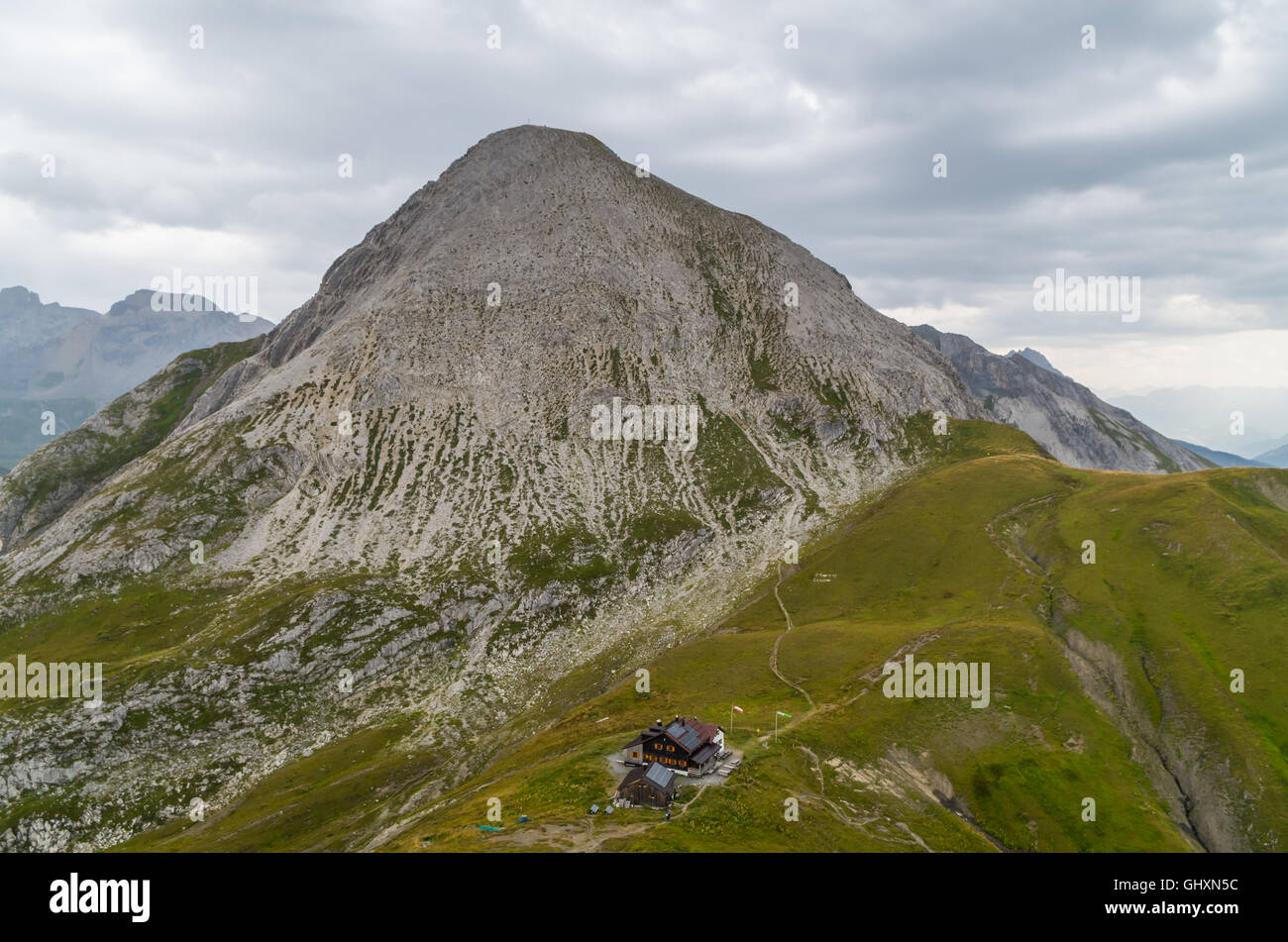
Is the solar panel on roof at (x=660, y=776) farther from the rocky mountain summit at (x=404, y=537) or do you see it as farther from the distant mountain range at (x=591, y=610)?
the rocky mountain summit at (x=404, y=537)

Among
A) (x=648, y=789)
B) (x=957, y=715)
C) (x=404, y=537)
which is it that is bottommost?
(x=957, y=715)

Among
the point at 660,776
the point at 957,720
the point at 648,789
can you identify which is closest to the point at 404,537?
the point at 660,776

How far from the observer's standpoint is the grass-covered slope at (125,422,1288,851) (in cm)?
6144

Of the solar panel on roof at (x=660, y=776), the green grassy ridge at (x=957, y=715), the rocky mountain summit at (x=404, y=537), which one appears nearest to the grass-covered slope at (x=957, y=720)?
the green grassy ridge at (x=957, y=715)

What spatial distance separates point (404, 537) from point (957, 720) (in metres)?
109

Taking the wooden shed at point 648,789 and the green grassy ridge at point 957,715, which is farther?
the green grassy ridge at point 957,715

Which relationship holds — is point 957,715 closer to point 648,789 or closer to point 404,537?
point 648,789

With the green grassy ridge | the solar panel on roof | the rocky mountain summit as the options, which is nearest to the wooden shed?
the solar panel on roof

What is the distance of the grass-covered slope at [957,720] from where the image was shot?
202 ft

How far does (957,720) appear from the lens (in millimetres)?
80688

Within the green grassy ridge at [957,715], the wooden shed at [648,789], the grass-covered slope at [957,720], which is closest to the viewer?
the wooden shed at [648,789]

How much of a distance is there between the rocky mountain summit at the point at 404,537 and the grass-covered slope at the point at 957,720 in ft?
36.1

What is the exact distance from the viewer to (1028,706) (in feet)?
269
